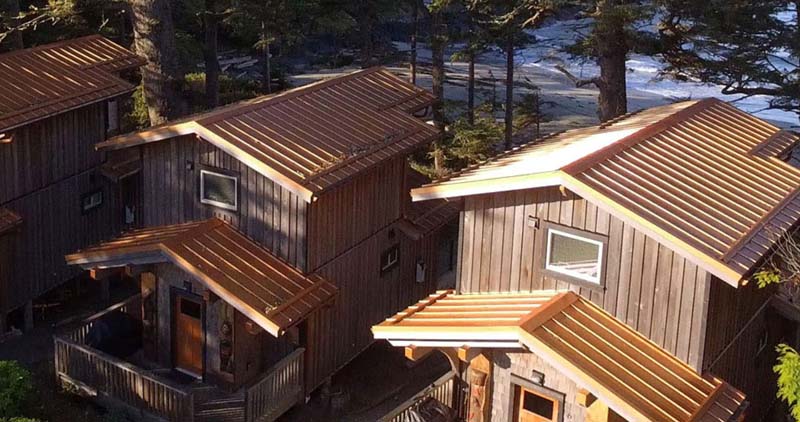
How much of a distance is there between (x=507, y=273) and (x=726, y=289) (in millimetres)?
3357

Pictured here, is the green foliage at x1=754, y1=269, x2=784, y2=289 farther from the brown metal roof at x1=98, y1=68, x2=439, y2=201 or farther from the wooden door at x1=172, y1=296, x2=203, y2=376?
the wooden door at x1=172, y1=296, x2=203, y2=376

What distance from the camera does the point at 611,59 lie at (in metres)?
27.4

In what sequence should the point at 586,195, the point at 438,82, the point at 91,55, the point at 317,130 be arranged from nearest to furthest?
1. the point at 586,195
2. the point at 317,130
3. the point at 91,55
4. the point at 438,82

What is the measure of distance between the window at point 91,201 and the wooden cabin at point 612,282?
1013 cm

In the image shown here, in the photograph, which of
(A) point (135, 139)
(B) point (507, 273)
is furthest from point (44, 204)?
(B) point (507, 273)

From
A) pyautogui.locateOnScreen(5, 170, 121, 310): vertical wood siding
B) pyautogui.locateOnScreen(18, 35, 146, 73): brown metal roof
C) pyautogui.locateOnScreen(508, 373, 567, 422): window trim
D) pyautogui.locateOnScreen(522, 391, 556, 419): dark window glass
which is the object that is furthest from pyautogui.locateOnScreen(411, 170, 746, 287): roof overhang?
pyautogui.locateOnScreen(18, 35, 146, 73): brown metal roof

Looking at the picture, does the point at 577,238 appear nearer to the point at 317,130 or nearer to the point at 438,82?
the point at 317,130

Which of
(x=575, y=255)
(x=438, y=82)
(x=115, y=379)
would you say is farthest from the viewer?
(x=438, y=82)

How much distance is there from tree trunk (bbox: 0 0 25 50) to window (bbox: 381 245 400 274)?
14.1 meters

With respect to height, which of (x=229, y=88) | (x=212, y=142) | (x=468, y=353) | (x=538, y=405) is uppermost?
(x=212, y=142)

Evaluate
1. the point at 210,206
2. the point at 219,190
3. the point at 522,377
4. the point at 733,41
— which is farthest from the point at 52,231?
the point at 733,41

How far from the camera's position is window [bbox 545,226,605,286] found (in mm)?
15055

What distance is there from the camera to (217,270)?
690 inches

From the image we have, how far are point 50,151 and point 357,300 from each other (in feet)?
25.3
